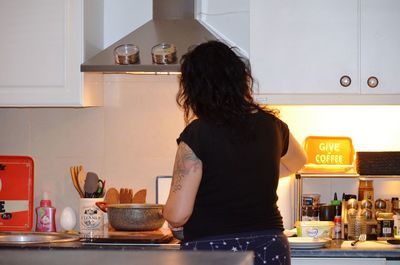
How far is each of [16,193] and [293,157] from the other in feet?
4.13

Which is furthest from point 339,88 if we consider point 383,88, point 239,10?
point 239,10

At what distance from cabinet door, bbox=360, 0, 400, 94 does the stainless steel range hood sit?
23.2 inches

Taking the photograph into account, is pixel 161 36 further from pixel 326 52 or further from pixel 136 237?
pixel 136 237

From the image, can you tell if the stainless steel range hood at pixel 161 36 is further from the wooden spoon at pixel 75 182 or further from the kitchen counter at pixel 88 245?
the kitchen counter at pixel 88 245

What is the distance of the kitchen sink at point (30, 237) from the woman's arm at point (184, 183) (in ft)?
2.40

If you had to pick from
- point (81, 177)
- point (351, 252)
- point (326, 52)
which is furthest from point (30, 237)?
point (326, 52)

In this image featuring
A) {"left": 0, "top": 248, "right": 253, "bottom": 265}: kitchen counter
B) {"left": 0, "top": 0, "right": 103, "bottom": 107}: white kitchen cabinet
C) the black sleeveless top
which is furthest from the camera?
{"left": 0, "top": 0, "right": 103, "bottom": 107}: white kitchen cabinet

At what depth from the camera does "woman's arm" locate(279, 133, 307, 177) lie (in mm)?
2619

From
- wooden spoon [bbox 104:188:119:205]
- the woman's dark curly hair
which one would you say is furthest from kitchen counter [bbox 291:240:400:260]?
wooden spoon [bbox 104:188:119:205]

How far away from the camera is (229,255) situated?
995 mm

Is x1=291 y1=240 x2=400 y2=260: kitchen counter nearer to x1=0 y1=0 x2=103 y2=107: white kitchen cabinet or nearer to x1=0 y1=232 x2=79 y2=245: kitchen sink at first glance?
x1=0 y1=232 x2=79 y2=245: kitchen sink

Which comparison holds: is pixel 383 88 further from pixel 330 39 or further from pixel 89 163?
pixel 89 163

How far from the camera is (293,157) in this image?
269 centimetres

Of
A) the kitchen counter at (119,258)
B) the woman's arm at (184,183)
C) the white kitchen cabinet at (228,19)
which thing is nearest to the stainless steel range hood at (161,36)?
the white kitchen cabinet at (228,19)
